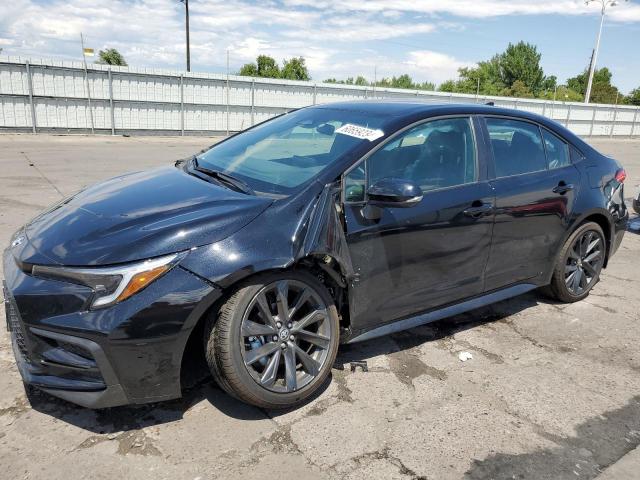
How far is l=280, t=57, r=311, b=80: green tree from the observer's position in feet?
205

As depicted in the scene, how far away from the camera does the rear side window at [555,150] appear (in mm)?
4121

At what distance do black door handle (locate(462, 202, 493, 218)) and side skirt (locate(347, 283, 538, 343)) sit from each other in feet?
2.02

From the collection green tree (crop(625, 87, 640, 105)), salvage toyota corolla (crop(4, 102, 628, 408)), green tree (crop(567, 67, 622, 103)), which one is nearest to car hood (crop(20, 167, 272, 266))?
salvage toyota corolla (crop(4, 102, 628, 408))

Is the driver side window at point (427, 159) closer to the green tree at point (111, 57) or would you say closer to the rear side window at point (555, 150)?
the rear side window at point (555, 150)

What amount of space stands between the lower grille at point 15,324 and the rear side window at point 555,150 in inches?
145

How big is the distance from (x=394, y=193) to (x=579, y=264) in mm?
2428

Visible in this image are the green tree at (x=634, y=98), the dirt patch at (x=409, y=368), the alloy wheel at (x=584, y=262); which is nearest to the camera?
the dirt patch at (x=409, y=368)

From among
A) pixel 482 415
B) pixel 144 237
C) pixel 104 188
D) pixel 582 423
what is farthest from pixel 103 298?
pixel 582 423

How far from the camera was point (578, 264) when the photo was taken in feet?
14.6

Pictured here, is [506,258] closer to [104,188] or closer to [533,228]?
[533,228]

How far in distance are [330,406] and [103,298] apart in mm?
1349

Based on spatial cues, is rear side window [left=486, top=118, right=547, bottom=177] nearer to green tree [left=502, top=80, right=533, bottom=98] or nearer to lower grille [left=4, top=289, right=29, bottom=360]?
lower grille [left=4, top=289, right=29, bottom=360]

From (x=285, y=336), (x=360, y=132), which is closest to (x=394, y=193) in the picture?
(x=360, y=132)

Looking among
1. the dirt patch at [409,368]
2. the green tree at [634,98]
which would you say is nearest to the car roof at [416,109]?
the dirt patch at [409,368]
